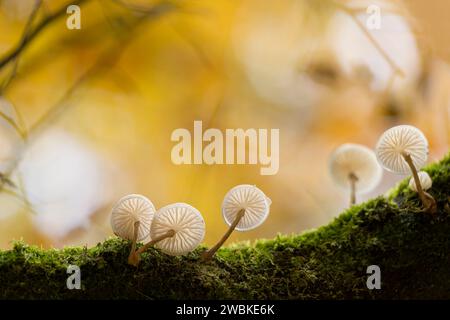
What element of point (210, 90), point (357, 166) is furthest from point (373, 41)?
point (357, 166)

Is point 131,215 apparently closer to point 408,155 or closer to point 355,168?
point 408,155

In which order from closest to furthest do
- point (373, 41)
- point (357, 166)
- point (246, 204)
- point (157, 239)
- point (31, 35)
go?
point (157, 239)
point (246, 204)
point (357, 166)
point (31, 35)
point (373, 41)

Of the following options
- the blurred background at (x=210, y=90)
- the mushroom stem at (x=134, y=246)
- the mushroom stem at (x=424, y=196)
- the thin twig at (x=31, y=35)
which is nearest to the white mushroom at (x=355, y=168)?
the mushroom stem at (x=424, y=196)

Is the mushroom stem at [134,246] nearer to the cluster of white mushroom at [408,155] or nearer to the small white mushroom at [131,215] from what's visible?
the small white mushroom at [131,215]

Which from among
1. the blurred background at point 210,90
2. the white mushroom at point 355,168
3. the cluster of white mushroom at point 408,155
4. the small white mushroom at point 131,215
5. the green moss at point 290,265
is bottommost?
the green moss at point 290,265

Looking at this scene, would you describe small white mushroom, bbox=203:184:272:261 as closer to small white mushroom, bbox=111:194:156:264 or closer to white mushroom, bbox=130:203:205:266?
white mushroom, bbox=130:203:205:266

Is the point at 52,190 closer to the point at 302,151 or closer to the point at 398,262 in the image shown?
the point at 302,151
